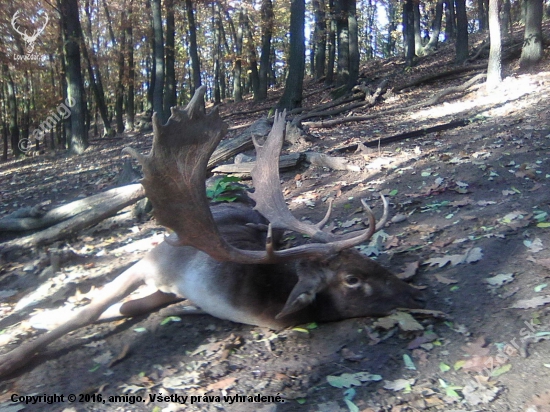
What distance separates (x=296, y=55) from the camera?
50.6ft

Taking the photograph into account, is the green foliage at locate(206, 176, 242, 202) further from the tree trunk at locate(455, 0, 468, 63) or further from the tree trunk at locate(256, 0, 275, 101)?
the tree trunk at locate(256, 0, 275, 101)

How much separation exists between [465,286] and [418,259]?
67 centimetres

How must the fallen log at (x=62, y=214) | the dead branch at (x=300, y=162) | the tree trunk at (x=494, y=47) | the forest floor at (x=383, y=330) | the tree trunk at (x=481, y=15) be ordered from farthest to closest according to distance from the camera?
→ the tree trunk at (x=481, y=15) < the tree trunk at (x=494, y=47) < the dead branch at (x=300, y=162) < the fallen log at (x=62, y=214) < the forest floor at (x=383, y=330)

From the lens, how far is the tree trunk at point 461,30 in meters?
18.5

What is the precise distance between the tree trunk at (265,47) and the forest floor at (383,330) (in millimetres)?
19249

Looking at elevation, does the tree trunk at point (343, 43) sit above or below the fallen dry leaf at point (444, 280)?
above

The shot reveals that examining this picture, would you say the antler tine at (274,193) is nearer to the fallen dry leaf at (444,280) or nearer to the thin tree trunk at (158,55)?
the fallen dry leaf at (444,280)

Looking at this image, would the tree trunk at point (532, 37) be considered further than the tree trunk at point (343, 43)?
No

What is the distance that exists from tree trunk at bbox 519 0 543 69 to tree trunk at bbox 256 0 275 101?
13.7m

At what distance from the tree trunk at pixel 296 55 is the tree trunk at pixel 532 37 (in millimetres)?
6160

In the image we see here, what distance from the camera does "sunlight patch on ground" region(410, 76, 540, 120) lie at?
446 inches

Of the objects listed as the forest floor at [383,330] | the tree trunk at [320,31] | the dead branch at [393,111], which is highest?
the tree trunk at [320,31]

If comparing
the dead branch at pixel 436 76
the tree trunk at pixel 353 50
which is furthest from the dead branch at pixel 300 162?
the tree trunk at pixel 353 50

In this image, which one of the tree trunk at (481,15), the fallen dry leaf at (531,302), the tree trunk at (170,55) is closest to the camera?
the fallen dry leaf at (531,302)
